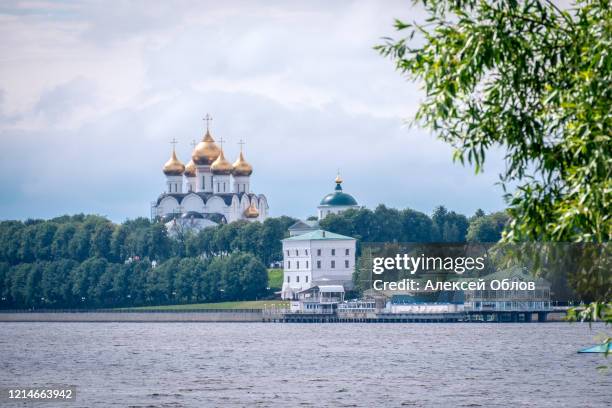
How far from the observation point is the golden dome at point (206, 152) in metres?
174

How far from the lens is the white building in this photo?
13612cm

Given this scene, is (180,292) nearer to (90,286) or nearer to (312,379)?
(90,286)

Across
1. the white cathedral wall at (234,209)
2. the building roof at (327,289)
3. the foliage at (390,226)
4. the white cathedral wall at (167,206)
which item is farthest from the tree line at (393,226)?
the white cathedral wall at (167,206)

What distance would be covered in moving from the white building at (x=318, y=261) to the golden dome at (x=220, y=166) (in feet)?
112

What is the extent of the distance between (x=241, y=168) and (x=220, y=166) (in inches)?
138

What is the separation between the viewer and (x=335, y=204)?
170500 mm

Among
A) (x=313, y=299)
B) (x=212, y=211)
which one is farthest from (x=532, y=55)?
(x=212, y=211)

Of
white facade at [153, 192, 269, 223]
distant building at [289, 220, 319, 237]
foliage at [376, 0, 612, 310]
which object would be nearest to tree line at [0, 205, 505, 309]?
distant building at [289, 220, 319, 237]

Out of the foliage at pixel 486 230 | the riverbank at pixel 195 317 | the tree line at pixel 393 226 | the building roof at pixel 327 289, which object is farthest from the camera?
the tree line at pixel 393 226

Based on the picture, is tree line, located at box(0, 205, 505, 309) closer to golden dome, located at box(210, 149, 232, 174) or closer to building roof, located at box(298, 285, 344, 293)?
building roof, located at box(298, 285, 344, 293)

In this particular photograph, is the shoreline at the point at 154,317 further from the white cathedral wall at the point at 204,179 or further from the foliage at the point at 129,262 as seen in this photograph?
the white cathedral wall at the point at 204,179

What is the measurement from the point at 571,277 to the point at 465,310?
96.9 meters

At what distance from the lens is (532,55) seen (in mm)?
15664

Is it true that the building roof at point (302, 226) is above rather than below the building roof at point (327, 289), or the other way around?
above
